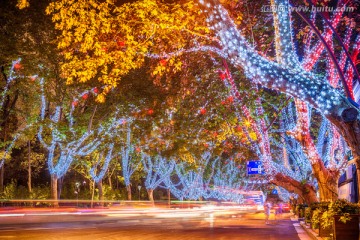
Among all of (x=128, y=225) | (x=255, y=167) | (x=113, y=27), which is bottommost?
(x=128, y=225)

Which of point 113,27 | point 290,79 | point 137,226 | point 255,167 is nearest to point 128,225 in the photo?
point 137,226

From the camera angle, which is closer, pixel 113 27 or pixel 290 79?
pixel 290 79

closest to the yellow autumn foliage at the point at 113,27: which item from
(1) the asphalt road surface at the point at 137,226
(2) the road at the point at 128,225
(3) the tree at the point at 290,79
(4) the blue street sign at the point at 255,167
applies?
(3) the tree at the point at 290,79

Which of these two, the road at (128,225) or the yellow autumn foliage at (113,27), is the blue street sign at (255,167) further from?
the yellow autumn foliage at (113,27)

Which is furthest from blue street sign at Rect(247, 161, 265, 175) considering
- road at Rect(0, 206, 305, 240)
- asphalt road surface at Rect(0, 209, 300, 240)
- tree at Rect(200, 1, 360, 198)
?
tree at Rect(200, 1, 360, 198)

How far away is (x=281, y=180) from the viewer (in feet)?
94.0

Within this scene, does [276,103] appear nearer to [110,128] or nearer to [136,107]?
[136,107]

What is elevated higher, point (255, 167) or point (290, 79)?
point (290, 79)

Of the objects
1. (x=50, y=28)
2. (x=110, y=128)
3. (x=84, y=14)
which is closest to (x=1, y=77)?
(x=110, y=128)

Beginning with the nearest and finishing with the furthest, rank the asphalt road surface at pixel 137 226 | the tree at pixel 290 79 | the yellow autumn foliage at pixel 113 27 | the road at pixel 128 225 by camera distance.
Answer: the tree at pixel 290 79 → the yellow autumn foliage at pixel 113 27 → the asphalt road surface at pixel 137 226 → the road at pixel 128 225

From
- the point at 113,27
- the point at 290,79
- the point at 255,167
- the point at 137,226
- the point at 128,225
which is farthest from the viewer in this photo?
the point at 255,167

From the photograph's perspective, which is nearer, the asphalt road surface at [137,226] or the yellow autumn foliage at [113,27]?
the yellow autumn foliage at [113,27]

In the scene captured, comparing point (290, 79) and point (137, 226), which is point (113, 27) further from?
point (137, 226)

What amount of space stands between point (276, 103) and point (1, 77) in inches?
693
